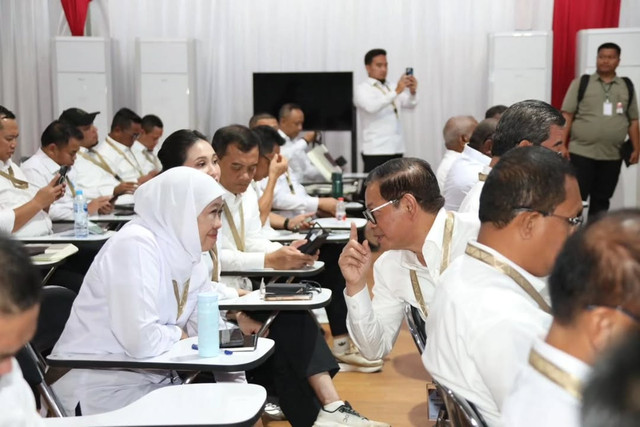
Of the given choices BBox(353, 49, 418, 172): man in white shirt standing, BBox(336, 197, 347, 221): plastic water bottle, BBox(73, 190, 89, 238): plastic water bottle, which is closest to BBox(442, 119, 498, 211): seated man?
BBox(336, 197, 347, 221): plastic water bottle

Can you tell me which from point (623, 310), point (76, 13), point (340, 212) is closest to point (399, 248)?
point (623, 310)

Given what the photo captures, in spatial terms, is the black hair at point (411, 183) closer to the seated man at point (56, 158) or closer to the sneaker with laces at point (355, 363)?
the sneaker with laces at point (355, 363)

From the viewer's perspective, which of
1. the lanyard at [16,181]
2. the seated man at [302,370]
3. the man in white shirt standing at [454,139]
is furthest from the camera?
the man in white shirt standing at [454,139]

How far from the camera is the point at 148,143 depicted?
904 cm

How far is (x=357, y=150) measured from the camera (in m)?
10.4

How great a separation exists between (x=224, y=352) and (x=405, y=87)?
6.86 meters

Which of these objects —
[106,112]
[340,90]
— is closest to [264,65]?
[340,90]

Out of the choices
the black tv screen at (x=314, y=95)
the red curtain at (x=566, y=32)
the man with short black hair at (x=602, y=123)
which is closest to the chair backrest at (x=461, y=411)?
the man with short black hair at (x=602, y=123)

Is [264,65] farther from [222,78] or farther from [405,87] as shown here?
[405,87]

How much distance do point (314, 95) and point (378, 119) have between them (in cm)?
99

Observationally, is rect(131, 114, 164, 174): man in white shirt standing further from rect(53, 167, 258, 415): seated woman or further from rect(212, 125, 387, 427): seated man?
rect(53, 167, 258, 415): seated woman

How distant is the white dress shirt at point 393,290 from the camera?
282 cm

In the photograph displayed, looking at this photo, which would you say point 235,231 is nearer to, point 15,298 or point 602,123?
point 15,298

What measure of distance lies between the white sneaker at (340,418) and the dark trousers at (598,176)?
5.42 metres
